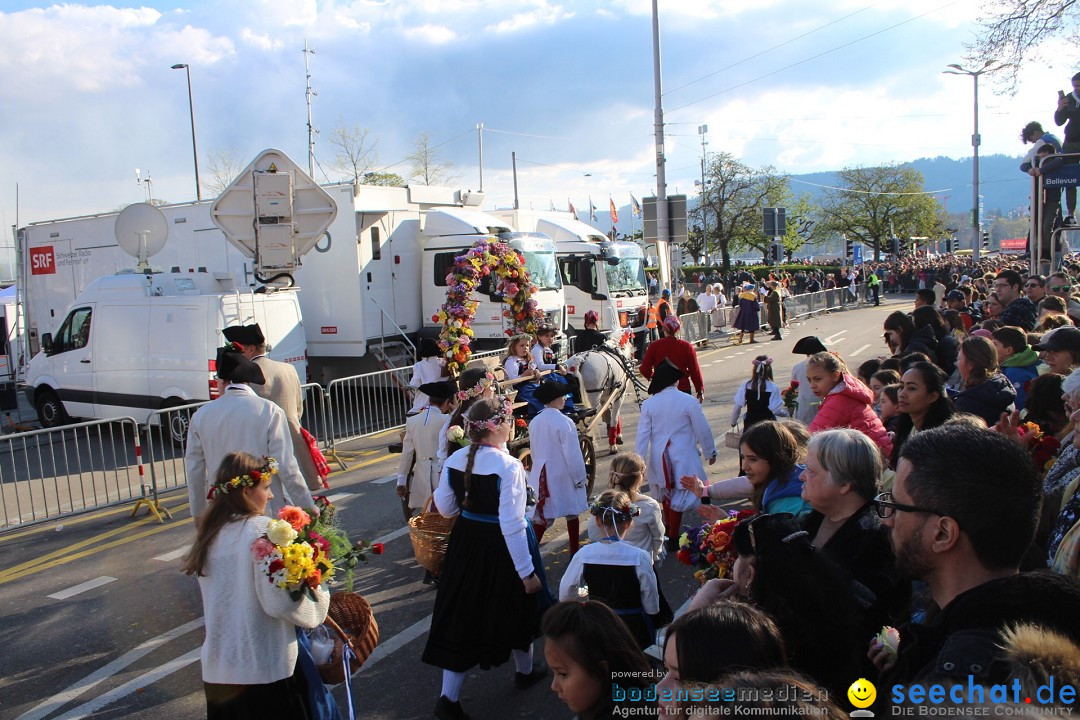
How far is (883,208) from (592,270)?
1884 inches

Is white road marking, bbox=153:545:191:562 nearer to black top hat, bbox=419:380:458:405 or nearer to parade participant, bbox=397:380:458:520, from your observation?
parade participant, bbox=397:380:458:520

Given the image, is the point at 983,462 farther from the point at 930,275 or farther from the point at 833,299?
the point at 930,275

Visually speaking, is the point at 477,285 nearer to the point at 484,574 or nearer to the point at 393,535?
the point at 393,535

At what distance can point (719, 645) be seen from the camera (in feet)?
6.99

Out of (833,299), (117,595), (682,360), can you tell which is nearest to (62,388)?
(117,595)

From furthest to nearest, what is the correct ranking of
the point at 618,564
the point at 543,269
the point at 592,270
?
the point at 592,270 < the point at 543,269 < the point at 618,564

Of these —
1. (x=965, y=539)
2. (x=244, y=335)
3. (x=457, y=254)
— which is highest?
(x=457, y=254)

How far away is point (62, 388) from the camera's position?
13352 mm

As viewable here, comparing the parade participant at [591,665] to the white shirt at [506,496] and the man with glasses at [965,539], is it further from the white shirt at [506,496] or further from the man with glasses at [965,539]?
the white shirt at [506,496]

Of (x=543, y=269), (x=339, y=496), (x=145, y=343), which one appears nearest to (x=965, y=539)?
(x=339, y=496)

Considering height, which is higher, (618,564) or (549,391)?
(549,391)

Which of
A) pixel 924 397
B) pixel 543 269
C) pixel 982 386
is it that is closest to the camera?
pixel 924 397

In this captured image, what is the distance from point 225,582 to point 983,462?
117 inches

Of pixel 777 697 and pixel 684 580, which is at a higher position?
pixel 777 697
